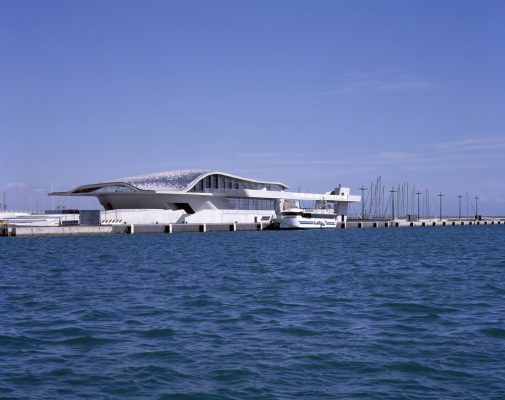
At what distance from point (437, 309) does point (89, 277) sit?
15.9 m

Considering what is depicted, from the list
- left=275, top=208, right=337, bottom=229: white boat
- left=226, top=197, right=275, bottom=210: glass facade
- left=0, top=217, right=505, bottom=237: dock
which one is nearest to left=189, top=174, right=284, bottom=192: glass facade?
left=226, top=197, right=275, bottom=210: glass facade

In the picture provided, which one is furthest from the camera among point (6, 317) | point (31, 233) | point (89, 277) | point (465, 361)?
point (31, 233)

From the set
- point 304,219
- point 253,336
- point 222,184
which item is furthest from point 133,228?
point 253,336

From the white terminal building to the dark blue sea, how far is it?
2693 inches

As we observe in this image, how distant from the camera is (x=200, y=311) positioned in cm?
1905

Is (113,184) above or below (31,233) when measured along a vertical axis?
above

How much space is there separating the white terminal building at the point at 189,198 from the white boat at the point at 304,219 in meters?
5.33

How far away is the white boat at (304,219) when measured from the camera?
4077 inches

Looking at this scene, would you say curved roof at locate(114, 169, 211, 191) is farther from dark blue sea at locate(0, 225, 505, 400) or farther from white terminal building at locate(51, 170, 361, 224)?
dark blue sea at locate(0, 225, 505, 400)

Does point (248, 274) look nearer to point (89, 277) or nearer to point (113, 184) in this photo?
point (89, 277)

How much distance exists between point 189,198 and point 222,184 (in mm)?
10309

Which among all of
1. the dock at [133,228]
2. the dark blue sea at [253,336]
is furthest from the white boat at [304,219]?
the dark blue sea at [253,336]

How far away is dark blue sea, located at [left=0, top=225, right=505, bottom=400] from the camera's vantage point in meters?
11.4

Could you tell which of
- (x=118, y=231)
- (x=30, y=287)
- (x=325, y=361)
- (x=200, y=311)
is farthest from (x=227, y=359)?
(x=118, y=231)
